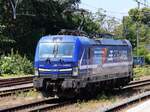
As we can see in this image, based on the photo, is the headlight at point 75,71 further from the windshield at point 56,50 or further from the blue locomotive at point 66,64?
the windshield at point 56,50

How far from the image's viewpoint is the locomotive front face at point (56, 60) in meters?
20.2

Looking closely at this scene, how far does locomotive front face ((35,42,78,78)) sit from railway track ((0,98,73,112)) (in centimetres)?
107

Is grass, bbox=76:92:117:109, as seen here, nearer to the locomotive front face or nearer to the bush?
the locomotive front face

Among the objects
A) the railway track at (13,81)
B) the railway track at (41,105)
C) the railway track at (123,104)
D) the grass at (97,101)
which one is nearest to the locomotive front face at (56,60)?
the railway track at (41,105)

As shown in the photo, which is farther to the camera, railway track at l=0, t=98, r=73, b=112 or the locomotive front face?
the locomotive front face

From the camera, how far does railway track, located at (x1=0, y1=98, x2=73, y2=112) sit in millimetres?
17494

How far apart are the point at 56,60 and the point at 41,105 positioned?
2.03 m

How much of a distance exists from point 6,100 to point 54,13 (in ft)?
130

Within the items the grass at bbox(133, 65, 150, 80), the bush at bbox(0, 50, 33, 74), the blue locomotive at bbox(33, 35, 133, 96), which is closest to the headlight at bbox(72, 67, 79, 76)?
the blue locomotive at bbox(33, 35, 133, 96)

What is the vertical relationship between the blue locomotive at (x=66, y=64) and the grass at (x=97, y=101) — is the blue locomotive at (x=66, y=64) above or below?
above

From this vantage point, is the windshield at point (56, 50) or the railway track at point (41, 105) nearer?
the railway track at point (41, 105)

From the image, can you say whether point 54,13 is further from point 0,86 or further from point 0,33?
point 0,86

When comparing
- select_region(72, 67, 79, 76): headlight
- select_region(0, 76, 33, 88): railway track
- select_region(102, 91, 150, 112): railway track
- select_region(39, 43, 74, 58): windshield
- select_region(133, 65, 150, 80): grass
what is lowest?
Answer: select_region(133, 65, 150, 80): grass

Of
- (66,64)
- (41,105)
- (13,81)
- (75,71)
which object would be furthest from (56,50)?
(13,81)
